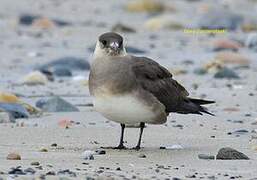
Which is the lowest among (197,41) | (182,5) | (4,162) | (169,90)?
(4,162)

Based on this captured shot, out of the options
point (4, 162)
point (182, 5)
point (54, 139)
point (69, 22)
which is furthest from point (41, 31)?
point (4, 162)

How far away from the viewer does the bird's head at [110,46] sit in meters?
6.90

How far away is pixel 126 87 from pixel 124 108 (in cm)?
17

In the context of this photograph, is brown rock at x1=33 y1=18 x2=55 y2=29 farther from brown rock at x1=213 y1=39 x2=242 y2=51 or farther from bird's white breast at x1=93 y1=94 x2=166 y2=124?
bird's white breast at x1=93 y1=94 x2=166 y2=124

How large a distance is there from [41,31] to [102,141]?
839 cm

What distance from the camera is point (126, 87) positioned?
6.68 meters

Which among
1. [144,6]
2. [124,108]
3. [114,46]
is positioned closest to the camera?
Result: [124,108]

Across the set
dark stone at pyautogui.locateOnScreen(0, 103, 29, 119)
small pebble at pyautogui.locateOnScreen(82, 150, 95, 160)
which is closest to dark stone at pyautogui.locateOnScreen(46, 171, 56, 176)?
small pebble at pyautogui.locateOnScreen(82, 150, 95, 160)

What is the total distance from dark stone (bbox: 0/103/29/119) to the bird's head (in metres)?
1.62

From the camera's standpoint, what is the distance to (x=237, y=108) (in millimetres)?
9031

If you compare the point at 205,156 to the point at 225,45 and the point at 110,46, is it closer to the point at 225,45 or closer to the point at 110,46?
the point at 110,46

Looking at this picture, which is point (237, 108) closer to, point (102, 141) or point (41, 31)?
point (102, 141)

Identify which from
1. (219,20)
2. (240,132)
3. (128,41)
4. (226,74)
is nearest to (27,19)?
(128,41)

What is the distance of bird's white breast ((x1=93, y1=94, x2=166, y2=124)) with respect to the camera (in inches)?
261
